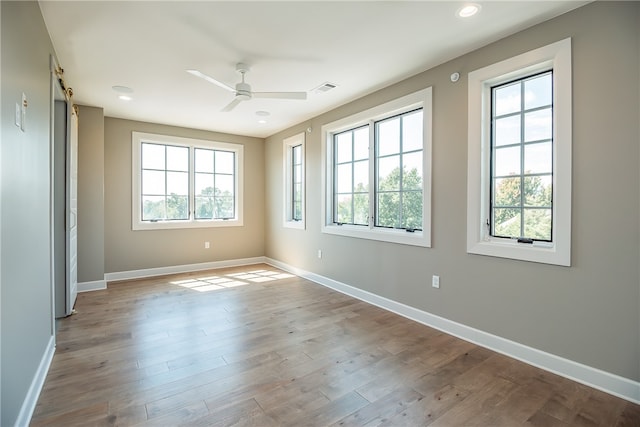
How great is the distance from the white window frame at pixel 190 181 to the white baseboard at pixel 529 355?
11.2ft

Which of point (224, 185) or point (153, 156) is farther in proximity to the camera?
point (224, 185)

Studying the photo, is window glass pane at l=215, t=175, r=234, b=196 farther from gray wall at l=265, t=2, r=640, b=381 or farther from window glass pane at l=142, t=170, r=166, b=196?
gray wall at l=265, t=2, r=640, b=381

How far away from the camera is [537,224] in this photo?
254 cm

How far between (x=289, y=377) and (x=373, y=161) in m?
2.68

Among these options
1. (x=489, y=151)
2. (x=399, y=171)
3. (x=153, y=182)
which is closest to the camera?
(x=489, y=151)

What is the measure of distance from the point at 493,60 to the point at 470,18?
0.53 meters

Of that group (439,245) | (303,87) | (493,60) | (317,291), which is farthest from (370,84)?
(317,291)

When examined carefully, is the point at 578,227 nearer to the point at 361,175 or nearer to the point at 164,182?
the point at 361,175

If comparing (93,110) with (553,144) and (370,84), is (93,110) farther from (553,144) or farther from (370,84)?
(553,144)

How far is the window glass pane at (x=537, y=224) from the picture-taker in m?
2.48

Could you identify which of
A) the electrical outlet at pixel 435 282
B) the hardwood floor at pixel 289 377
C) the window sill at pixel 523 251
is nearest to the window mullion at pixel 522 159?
the window sill at pixel 523 251

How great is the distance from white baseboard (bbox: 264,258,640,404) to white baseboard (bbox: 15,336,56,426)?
10.2ft

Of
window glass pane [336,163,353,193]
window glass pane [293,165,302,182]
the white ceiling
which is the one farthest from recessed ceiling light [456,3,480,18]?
window glass pane [293,165,302,182]

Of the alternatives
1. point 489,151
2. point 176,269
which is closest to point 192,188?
point 176,269
